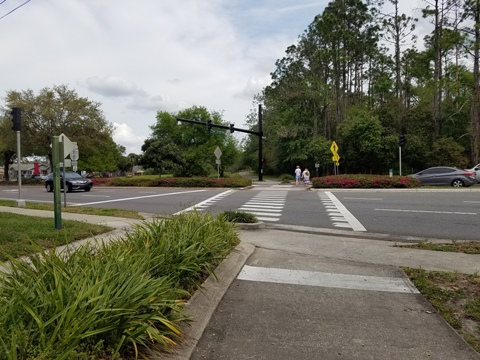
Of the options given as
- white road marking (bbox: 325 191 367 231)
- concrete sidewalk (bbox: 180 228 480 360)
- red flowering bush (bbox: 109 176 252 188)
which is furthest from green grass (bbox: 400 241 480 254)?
red flowering bush (bbox: 109 176 252 188)

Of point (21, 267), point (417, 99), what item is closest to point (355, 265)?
point (21, 267)

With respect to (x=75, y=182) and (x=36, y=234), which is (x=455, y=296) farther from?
(x=75, y=182)

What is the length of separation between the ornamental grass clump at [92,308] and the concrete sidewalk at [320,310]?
32cm

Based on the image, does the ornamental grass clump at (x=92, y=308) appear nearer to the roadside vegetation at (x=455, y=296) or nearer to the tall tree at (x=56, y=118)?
the roadside vegetation at (x=455, y=296)

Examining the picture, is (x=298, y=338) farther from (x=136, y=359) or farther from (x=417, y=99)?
(x=417, y=99)

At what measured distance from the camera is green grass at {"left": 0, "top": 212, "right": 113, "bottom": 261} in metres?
6.14

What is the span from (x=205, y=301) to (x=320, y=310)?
4.25ft

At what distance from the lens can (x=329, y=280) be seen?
17.3 ft

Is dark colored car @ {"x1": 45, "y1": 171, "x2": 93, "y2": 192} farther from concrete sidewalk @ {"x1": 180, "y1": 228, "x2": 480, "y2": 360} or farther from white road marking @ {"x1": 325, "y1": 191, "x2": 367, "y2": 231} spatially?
concrete sidewalk @ {"x1": 180, "y1": 228, "x2": 480, "y2": 360}

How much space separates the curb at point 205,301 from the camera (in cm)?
317

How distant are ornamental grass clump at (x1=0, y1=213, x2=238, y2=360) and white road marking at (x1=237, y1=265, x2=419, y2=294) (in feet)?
4.83

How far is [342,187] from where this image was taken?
932 inches

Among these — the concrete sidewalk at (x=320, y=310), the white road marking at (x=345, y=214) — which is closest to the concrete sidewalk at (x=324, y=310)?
the concrete sidewalk at (x=320, y=310)

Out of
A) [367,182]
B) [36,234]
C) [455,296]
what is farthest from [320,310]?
[367,182]
